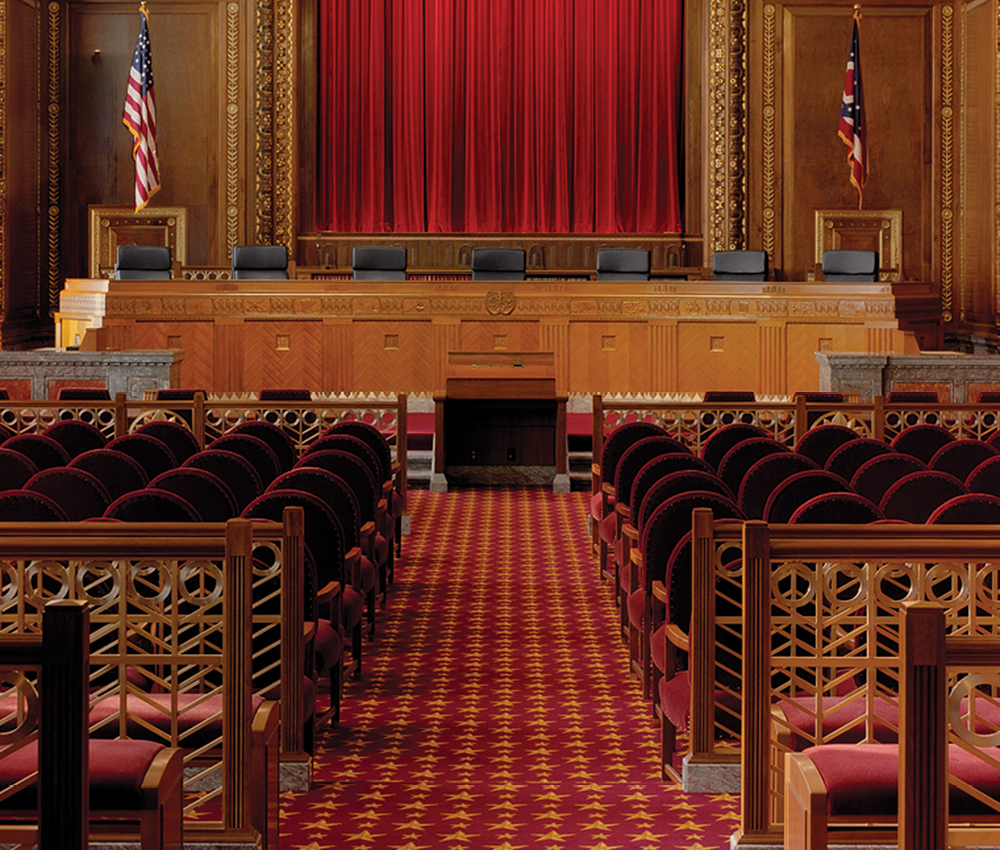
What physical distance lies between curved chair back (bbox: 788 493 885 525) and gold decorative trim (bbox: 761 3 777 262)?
1121cm

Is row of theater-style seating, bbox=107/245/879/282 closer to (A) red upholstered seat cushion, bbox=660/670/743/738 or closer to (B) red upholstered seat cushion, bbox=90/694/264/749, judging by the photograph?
(A) red upholstered seat cushion, bbox=660/670/743/738

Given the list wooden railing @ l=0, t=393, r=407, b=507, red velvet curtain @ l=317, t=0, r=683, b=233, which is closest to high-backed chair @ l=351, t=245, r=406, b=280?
red velvet curtain @ l=317, t=0, r=683, b=233

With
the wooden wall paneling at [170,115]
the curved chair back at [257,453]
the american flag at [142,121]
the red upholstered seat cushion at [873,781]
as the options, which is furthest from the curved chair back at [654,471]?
the wooden wall paneling at [170,115]

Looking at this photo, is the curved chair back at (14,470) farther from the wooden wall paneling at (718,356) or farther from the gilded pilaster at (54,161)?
the gilded pilaster at (54,161)

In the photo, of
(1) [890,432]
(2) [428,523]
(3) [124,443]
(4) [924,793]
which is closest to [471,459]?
(2) [428,523]

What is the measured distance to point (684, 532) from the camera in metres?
4.15

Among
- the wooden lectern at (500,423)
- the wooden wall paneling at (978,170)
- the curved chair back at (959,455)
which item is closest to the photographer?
the curved chair back at (959,455)

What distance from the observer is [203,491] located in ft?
14.7

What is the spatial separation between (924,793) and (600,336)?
987cm

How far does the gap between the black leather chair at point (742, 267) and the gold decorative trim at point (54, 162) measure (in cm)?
729

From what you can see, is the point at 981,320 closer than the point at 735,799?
No

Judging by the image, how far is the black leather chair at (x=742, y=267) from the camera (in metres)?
12.8

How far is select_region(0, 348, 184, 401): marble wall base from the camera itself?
966 centimetres

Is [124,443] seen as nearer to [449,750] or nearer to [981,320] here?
[449,750]
